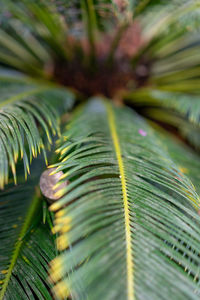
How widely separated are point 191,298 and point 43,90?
0.98m

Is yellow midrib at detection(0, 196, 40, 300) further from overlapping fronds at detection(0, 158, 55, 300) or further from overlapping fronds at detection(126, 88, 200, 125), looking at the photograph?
overlapping fronds at detection(126, 88, 200, 125)

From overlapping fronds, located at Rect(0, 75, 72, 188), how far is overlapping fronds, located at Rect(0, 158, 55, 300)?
72mm

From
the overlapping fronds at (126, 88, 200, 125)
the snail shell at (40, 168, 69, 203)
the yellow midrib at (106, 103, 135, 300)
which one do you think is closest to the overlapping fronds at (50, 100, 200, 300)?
the yellow midrib at (106, 103, 135, 300)

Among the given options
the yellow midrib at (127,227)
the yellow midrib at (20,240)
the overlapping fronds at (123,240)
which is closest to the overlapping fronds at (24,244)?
the yellow midrib at (20,240)

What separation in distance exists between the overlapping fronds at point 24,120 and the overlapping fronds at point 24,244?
0.07 meters

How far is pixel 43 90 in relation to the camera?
46.4 inches

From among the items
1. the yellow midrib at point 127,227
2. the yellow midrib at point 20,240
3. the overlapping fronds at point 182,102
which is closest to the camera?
the yellow midrib at point 127,227

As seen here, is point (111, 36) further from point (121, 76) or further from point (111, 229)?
point (111, 229)

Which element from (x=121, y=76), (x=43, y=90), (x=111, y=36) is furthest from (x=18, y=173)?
(x=111, y=36)

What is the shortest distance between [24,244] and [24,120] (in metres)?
0.36

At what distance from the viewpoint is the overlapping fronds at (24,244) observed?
2.18 ft

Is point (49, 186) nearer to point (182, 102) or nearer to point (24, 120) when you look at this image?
point (24, 120)

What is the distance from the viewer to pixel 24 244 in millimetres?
749

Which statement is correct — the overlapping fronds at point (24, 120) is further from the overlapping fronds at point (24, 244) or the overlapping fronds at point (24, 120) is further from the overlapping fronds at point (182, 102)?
the overlapping fronds at point (182, 102)
